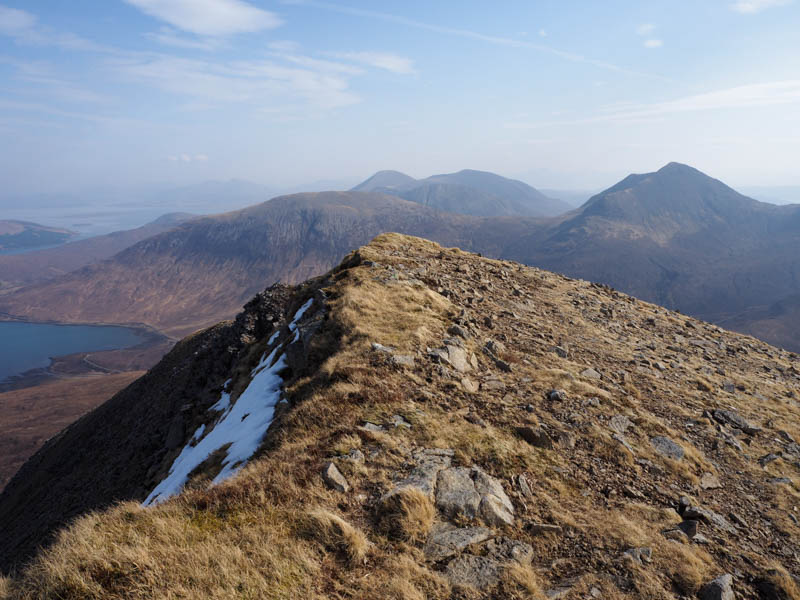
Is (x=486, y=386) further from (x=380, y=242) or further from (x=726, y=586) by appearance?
(x=380, y=242)

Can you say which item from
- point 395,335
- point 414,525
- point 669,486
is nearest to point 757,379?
point 669,486

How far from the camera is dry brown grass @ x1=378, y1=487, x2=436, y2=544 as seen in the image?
712 cm

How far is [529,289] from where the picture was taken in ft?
92.8

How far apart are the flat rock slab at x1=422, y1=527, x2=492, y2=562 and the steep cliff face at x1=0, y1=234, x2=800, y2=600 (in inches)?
1.9

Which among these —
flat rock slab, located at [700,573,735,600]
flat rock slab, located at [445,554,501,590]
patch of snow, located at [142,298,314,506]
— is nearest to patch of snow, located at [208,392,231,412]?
patch of snow, located at [142,298,314,506]

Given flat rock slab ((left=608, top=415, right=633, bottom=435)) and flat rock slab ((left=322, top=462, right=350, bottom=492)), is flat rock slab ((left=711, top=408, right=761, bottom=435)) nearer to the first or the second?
flat rock slab ((left=608, top=415, right=633, bottom=435))

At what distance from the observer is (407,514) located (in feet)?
24.0

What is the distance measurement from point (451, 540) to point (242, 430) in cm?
1003

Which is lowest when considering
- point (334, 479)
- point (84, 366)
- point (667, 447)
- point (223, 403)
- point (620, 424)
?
point (84, 366)

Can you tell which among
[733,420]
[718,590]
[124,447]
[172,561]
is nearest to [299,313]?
[172,561]

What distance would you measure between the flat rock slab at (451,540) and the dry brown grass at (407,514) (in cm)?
20

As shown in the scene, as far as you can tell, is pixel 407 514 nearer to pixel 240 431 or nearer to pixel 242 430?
pixel 242 430

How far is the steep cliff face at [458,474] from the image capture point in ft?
19.9

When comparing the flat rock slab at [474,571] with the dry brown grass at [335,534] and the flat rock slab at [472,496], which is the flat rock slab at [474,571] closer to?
the flat rock slab at [472,496]
